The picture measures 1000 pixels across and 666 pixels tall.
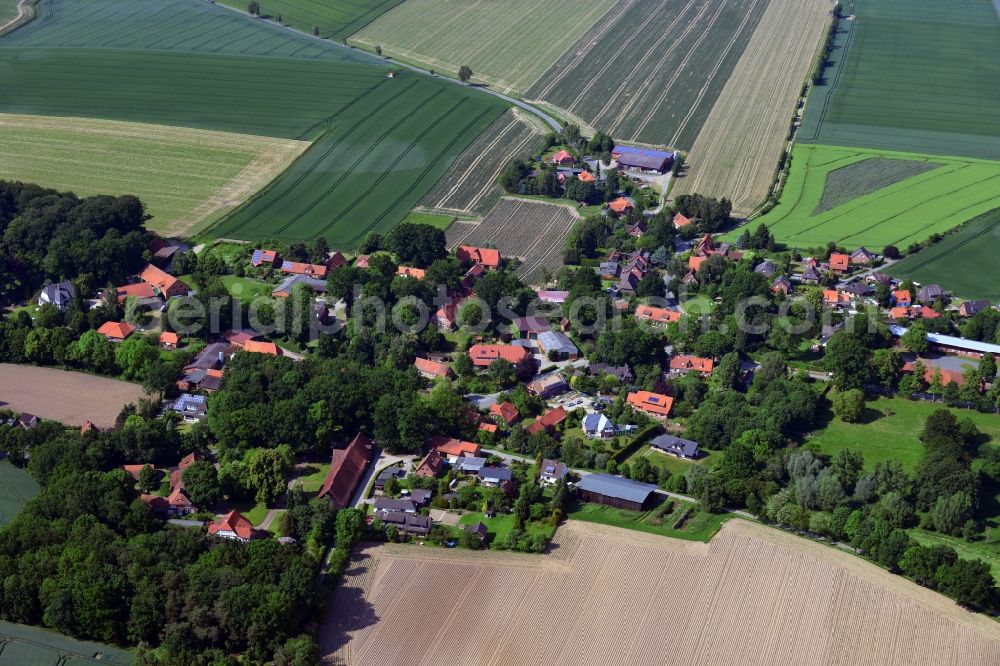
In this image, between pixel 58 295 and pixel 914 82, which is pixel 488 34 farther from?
pixel 58 295

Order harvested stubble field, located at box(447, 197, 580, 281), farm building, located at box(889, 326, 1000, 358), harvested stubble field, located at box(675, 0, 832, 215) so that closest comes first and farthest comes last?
farm building, located at box(889, 326, 1000, 358)
harvested stubble field, located at box(447, 197, 580, 281)
harvested stubble field, located at box(675, 0, 832, 215)

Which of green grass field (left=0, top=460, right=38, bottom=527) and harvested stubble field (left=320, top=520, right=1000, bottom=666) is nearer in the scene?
harvested stubble field (left=320, top=520, right=1000, bottom=666)

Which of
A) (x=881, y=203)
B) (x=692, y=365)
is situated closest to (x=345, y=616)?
(x=692, y=365)

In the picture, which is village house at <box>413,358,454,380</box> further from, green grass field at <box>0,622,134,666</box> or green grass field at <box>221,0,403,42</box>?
green grass field at <box>221,0,403,42</box>

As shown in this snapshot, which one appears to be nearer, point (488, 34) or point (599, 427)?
point (599, 427)

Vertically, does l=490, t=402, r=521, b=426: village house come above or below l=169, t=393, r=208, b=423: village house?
below

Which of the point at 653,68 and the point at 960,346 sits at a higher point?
the point at 653,68

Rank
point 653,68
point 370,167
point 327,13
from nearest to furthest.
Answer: point 370,167, point 653,68, point 327,13

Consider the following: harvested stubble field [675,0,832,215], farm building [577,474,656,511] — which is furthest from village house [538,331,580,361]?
harvested stubble field [675,0,832,215]
